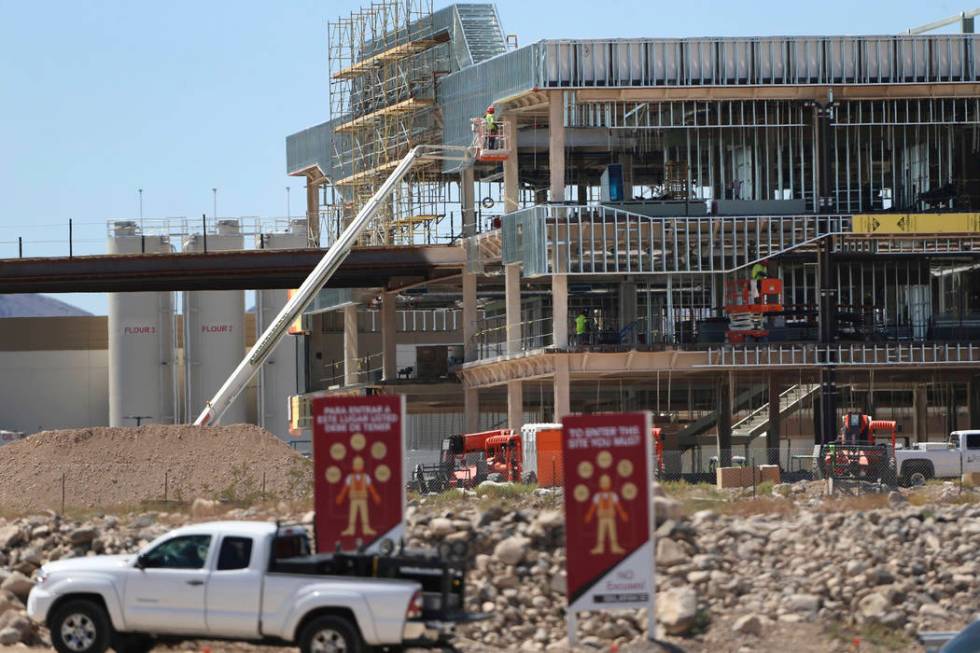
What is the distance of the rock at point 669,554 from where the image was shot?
31109mm

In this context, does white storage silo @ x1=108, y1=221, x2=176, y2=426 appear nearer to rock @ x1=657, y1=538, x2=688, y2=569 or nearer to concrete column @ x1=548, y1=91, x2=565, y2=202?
concrete column @ x1=548, y1=91, x2=565, y2=202

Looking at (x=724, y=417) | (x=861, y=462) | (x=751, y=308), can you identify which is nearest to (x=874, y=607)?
(x=861, y=462)

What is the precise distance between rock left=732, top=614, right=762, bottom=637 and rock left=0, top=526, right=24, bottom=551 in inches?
556

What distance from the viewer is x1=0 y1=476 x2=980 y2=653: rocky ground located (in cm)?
2819

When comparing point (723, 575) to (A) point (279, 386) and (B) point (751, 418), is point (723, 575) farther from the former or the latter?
(A) point (279, 386)

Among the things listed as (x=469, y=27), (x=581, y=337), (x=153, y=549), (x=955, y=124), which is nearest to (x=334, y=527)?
(x=153, y=549)

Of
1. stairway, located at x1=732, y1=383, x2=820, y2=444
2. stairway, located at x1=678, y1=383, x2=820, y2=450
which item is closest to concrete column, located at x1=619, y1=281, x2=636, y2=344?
stairway, located at x1=678, y1=383, x2=820, y2=450

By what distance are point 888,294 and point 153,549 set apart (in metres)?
56.9

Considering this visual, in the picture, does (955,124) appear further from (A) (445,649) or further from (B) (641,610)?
(A) (445,649)

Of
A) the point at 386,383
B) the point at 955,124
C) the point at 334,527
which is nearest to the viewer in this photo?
the point at 334,527

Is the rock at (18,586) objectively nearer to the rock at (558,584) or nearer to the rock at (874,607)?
the rock at (558,584)

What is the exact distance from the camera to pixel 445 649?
2394 cm

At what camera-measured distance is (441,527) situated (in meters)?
32.0

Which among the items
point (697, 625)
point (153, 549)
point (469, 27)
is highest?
point (469, 27)
